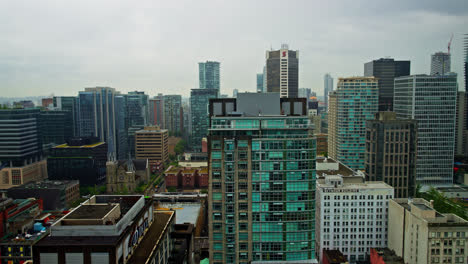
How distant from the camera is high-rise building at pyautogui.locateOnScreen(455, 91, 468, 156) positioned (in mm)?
173875

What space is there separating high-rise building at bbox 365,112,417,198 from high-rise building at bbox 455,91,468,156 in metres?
88.0

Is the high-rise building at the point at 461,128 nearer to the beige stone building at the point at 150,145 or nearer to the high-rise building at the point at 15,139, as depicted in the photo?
the beige stone building at the point at 150,145

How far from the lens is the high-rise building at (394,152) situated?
103m

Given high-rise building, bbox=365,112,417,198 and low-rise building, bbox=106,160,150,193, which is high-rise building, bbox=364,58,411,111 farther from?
low-rise building, bbox=106,160,150,193

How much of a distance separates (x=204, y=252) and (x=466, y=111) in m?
168

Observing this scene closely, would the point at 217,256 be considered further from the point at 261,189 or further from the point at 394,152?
the point at 394,152

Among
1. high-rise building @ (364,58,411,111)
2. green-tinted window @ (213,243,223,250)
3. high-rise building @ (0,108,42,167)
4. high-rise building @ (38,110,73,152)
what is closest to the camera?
green-tinted window @ (213,243,223,250)

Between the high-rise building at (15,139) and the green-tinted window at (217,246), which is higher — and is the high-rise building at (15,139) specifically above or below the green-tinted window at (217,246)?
above

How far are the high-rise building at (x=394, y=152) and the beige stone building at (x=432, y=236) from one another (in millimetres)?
30059

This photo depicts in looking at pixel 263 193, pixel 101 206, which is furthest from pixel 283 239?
pixel 101 206

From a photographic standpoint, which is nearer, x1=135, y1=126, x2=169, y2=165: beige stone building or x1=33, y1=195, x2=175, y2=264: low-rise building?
x1=33, y1=195, x2=175, y2=264: low-rise building

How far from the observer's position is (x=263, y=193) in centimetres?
5453

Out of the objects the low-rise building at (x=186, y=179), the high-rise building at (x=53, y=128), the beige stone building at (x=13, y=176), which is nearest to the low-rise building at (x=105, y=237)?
the low-rise building at (x=186, y=179)

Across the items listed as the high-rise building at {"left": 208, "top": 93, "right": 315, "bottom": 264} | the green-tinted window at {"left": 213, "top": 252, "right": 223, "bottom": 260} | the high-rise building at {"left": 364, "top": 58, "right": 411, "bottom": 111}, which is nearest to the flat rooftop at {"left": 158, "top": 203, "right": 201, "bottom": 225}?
the green-tinted window at {"left": 213, "top": 252, "right": 223, "bottom": 260}
